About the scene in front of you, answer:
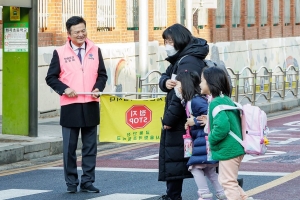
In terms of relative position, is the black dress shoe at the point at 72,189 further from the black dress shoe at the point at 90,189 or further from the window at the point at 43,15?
the window at the point at 43,15

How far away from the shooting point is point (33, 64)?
15.7 m

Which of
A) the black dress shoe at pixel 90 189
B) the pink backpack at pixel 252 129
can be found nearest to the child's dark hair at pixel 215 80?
the pink backpack at pixel 252 129

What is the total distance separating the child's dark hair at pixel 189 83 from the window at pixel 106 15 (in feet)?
51.5

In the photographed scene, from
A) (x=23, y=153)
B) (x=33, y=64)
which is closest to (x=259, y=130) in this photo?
(x=23, y=153)

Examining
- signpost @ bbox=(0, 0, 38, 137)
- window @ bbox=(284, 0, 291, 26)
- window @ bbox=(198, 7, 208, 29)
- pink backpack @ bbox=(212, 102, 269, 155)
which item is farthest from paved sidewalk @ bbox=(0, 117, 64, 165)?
window @ bbox=(284, 0, 291, 26)

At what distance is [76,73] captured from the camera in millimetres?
10625

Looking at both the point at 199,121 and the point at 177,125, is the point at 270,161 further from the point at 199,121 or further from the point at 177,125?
the point at 199,121

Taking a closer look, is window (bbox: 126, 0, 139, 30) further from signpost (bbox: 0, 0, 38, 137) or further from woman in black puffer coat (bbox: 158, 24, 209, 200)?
woman in black puffer coat (bbox: 158, 24, 209, 200)

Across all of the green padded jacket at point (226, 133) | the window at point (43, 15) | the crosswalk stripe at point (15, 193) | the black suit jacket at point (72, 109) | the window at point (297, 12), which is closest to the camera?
the green padded jacket at point (226, 133)

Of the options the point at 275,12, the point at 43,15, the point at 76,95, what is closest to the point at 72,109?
the point at 76,95

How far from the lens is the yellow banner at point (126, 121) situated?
11.8 meters

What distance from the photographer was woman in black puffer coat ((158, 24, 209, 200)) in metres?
9.13

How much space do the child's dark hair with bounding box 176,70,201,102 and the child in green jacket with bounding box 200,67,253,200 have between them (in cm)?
42

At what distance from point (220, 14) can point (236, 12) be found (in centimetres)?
191
